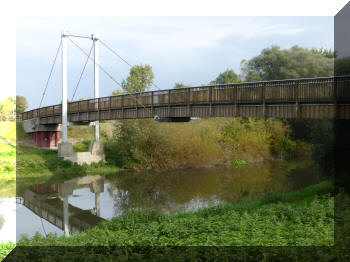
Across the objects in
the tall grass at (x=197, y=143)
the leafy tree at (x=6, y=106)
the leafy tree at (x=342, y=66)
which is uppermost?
the leafy tree at (x=6, y=106)

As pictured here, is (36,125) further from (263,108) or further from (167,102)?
(263,108)

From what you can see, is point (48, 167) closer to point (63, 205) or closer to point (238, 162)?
point (63, 205)

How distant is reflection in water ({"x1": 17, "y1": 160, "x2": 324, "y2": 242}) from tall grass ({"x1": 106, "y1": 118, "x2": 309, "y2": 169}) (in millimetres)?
2269

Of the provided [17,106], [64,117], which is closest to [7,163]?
[64,117]

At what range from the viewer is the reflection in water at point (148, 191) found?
19.3m

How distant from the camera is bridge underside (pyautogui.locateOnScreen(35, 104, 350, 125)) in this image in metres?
15.5

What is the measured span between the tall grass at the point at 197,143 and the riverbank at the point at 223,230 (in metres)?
18.7

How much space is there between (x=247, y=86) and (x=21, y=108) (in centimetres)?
6638

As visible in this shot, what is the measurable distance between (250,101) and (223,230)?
27.8 feet

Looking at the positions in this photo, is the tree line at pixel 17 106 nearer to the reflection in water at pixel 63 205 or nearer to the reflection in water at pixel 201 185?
the reflection in water at pixel 201 185

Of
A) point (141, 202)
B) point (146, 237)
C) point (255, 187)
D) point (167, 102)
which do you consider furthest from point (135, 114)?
point (146, 237)

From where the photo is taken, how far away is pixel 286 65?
164 feet

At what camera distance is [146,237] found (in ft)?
34.6

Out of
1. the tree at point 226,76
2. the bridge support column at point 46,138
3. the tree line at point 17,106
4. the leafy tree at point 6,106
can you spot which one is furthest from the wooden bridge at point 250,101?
the tree line at point 17,106
